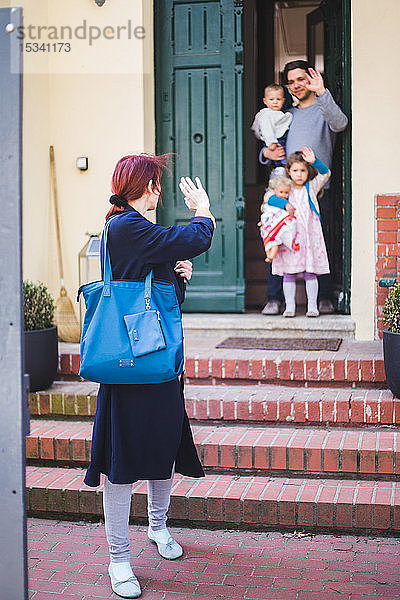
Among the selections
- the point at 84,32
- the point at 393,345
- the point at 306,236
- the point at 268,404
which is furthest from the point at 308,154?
the point at 268,404

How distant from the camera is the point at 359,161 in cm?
597

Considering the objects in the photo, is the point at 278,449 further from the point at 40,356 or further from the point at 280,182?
the point at 280,182

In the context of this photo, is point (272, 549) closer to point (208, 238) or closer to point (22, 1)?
point (208, 238)

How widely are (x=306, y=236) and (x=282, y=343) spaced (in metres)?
0.90

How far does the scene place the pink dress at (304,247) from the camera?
610cm

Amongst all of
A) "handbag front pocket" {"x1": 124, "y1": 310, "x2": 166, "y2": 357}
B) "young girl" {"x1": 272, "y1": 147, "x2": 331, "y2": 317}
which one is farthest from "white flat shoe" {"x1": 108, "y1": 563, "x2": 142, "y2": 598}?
"young girl" {"x1": 272, "y1": 147, "x2": 331, "y2": 317}

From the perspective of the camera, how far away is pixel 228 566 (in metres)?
3.57

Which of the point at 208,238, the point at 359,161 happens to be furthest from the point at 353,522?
the point at 359,161

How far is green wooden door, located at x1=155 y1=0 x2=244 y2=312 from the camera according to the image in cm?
648

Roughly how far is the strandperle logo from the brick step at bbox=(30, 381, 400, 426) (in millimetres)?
2858

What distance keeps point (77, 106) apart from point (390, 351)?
3.34 meters

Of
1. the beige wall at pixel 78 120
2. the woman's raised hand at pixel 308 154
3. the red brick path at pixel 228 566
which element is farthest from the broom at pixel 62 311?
the red brick path at pixel 228 566

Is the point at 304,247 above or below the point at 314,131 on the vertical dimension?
below

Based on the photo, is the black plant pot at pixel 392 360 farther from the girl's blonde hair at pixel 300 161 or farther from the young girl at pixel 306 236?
the girl's blonde hair at pixel 300 161
